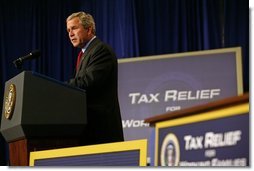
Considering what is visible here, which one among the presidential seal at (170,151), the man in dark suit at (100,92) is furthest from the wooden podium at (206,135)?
the man in dark suit at (100,92)

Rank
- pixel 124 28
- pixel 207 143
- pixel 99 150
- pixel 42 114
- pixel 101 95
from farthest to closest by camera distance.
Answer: pixel 124 28
pixel 101 95
pixel 42 114
pixel 99 150
pixel 207 143

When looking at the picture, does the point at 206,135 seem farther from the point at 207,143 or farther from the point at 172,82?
the point at 172,82

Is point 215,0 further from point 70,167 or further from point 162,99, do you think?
point 70,167

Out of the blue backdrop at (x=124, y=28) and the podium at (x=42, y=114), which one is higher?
the blue backdrop at (x=124, y=28)

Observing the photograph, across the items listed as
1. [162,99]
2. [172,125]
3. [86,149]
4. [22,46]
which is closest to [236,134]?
[172,125]

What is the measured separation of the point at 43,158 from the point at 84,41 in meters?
0.52

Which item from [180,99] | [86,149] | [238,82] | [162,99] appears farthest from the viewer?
[162,99]

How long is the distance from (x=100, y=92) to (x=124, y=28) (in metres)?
0.30

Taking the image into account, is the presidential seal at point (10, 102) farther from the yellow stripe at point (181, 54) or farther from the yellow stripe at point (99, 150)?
the yellow stripe at point (181, 54)

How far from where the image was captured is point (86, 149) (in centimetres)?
154

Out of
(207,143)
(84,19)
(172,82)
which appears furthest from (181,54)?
(207,143)

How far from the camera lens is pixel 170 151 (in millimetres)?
1417

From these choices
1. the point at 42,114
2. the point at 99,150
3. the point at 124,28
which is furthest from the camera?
the point at 124,28

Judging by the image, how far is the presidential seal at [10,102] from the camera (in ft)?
5.98
